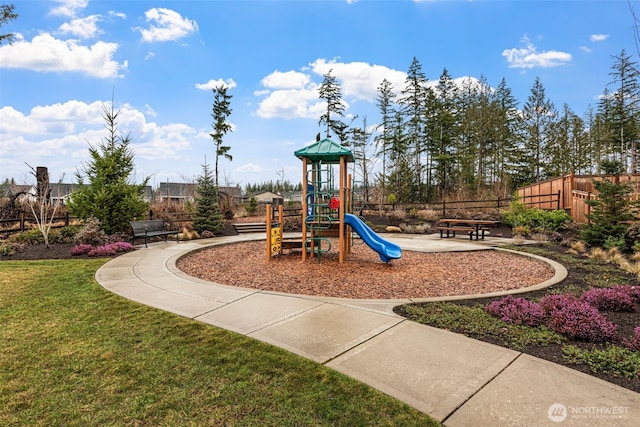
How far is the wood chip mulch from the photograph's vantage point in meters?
5.74

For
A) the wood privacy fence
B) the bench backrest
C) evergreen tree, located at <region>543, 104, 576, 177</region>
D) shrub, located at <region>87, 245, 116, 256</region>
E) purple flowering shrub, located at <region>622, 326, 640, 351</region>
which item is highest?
evergreen tree, located at <region>543, 104, 576, 177</region>

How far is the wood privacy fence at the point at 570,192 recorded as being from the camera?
1360cm

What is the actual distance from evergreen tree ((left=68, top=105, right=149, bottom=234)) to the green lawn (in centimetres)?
853

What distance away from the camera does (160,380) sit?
2.72 m

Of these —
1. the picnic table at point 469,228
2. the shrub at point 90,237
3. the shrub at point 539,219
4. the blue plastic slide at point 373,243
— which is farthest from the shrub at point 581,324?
the shrub at point 90,237

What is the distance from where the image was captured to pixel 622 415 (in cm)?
217

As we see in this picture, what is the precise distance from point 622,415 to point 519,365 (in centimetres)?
74

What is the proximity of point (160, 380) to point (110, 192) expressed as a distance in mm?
11389

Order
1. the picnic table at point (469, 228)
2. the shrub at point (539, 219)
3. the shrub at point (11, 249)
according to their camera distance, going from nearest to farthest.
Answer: the shrub at point (11, 249) < the picnic table at point (469, 228) < the shrub at point (539, 219)

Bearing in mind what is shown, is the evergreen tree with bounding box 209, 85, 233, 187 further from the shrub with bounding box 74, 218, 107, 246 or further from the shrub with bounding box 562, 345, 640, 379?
the shrub with bounding box 562, 345, 640, 379

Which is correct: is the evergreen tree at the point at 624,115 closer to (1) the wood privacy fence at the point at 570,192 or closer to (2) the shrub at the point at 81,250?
Result: (1) the wood privacy fence at the point at 570,192

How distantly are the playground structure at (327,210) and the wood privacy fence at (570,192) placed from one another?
34.8 feet

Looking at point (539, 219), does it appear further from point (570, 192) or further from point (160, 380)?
point (160, 380)

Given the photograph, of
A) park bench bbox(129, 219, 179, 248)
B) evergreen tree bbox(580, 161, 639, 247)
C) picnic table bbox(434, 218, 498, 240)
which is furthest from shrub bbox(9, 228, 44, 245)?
evergreen tree bbox(580, 161, 639, 247)
